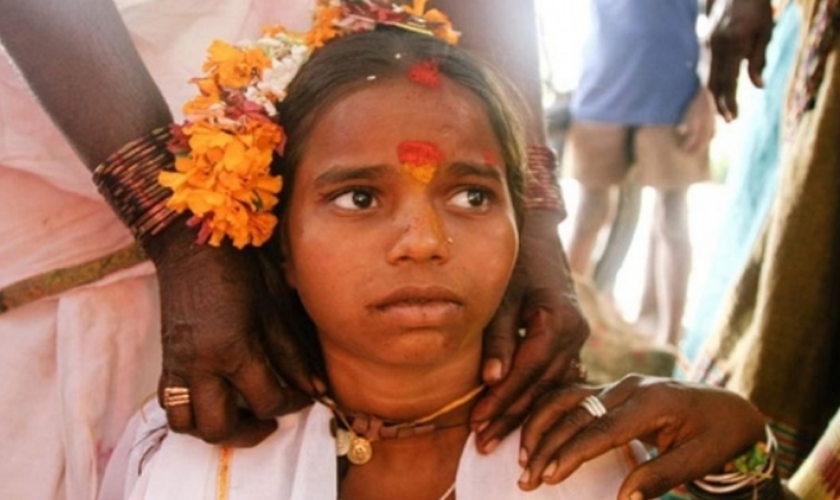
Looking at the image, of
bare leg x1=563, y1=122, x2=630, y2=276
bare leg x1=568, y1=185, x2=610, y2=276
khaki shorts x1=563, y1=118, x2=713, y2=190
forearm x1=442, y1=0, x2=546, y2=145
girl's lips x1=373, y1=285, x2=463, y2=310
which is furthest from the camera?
bare leg x1=568, y1=185, x2=610, y2=276

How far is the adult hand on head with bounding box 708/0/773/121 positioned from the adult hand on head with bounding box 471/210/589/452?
0.99 metres

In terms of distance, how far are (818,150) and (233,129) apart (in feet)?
4.87

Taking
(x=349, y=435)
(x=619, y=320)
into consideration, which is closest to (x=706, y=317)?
(x=619, y=320)

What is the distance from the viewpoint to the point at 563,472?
1.74 m

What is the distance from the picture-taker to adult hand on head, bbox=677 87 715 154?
5152 mm

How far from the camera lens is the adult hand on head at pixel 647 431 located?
1.75 meters

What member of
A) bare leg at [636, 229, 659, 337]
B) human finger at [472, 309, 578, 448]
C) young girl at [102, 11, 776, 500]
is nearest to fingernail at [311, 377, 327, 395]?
young girl at [102, 11, 776, 500]

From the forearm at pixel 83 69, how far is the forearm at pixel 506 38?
0.67 m

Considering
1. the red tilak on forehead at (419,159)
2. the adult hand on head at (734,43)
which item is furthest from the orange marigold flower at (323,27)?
the adult hand on head at (734,43)

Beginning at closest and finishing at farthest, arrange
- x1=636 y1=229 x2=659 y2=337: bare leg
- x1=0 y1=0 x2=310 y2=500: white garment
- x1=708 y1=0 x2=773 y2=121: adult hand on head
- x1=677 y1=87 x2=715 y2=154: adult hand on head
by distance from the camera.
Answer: x1=0 y1=0 x2=310 y2=500: white garment
x1=708 y1=0 x2=773 y2=121: adult hand on head
x1=677 y1=87 x2=715 y2=154: adult hand on head
x1=636 y1=229 x2=659 y2=337: bare leg

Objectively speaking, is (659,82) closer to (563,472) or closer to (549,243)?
(549,243)

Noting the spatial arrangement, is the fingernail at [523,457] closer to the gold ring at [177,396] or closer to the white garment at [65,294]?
the gold ring at [177,396]

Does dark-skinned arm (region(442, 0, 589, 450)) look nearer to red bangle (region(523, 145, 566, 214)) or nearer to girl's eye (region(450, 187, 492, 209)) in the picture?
red bangle (region(523, 145, 566, 214))

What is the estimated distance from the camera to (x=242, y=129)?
1.81 metres
